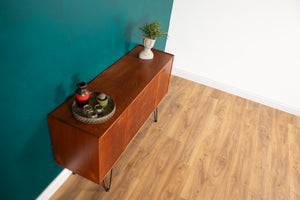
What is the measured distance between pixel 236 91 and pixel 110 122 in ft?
8.47

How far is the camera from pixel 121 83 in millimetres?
1893

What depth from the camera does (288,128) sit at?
9.88ft

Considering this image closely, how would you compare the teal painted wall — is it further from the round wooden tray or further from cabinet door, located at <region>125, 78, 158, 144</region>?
cabinet door, located at <region>125, 78, 158, 144</region>

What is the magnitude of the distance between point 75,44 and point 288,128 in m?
2.91

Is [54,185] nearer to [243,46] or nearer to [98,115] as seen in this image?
[98,115]

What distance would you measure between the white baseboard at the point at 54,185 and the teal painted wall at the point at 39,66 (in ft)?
0.18

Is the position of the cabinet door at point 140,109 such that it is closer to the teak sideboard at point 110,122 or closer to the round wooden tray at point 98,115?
the teak sideboard at point 110,122

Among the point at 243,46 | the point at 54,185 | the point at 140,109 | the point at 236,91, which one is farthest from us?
the point at 236,91

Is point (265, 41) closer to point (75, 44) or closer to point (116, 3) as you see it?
point (116, 3)

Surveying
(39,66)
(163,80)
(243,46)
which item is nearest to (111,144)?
(39,66)

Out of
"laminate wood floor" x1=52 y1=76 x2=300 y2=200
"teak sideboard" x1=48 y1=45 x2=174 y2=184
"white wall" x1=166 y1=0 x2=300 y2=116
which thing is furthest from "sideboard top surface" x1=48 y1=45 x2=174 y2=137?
"white wall" x1=166 y1=0 x2=300 y2=116

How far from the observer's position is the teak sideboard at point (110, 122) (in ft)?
4.74

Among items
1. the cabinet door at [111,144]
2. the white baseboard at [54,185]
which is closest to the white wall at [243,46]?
the cabinet door at [111,144]

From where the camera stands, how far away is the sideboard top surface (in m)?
1.46
